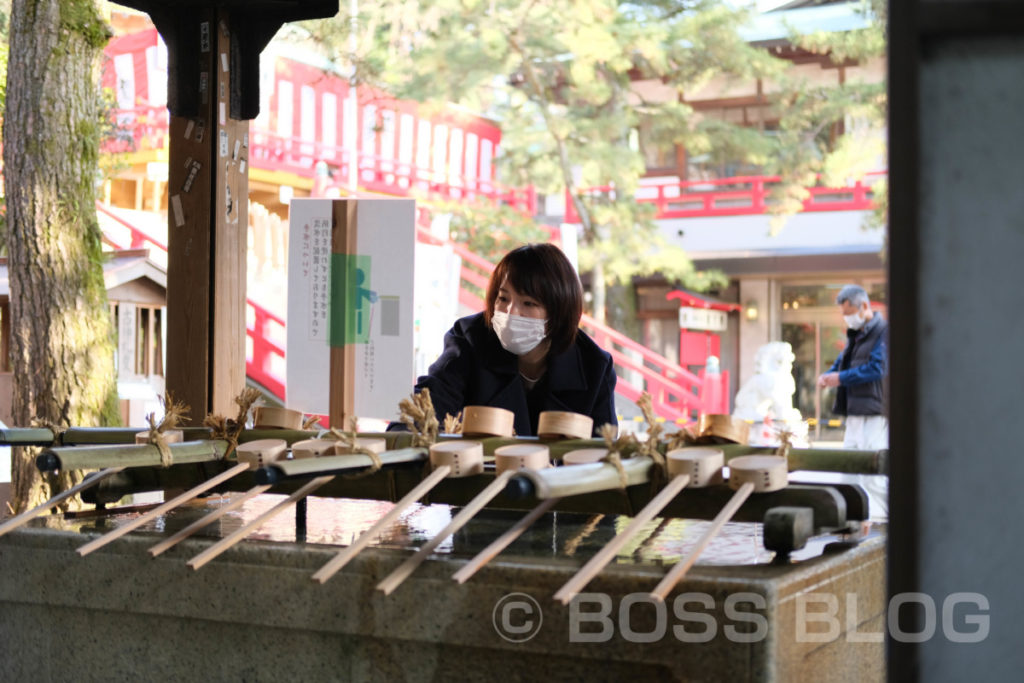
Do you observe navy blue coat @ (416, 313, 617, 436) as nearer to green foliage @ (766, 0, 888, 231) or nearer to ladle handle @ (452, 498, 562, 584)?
ladle handle @ (452, 498, 562, 584)

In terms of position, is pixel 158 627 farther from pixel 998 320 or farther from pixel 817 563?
pixel 998 320

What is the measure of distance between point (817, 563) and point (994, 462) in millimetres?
510

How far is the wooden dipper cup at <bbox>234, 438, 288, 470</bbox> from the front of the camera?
6.18 ft

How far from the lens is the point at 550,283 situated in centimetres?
298

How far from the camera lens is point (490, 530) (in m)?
1.84

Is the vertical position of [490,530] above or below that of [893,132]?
below

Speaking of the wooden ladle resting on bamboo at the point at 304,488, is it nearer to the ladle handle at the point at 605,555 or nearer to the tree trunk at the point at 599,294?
the ladle handle at the point at 605,555

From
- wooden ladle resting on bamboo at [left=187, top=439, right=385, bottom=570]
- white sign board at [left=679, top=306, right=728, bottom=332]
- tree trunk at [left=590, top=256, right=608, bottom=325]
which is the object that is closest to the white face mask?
wooden ladle resting on bamboo at [left=187, top=439, right=385, bottom=570]

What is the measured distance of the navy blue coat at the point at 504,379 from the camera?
3072 mm

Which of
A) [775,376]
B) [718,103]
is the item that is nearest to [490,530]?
[775,376]

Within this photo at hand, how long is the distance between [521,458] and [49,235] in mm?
3982

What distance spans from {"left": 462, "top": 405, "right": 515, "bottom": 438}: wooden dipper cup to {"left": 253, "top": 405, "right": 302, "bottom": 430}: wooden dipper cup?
414 millimetres

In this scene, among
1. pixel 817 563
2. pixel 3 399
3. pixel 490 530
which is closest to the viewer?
pixel 817 563

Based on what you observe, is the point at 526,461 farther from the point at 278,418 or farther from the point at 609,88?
the point at 609,88
